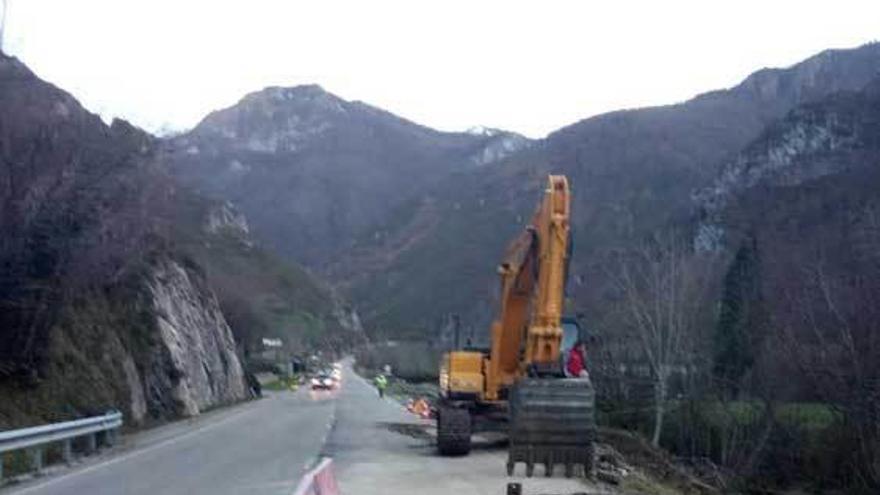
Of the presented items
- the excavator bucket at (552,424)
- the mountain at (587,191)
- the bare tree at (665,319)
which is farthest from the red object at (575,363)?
the mountain at (587,191)

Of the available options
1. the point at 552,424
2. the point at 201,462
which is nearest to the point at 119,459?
the point at 201,462

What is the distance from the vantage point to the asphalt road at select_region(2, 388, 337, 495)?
20.0 meters

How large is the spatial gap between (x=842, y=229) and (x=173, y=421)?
35.5 metres

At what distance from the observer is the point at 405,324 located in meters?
147

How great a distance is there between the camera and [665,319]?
55188 mm

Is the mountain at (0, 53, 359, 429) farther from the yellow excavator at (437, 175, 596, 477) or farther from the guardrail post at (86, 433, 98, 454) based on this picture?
the yellow excavator at (437, 175, 596, 477)

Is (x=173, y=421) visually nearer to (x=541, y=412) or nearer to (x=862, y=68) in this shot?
(x=541, y=412)

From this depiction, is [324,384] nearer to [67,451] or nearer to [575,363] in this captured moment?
[67,451]

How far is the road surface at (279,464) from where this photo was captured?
20.3 metres

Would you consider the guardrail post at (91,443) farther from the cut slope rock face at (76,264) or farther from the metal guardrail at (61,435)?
the cut slope rock face at (76,264)

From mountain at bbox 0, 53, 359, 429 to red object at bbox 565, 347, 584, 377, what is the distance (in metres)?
11.9

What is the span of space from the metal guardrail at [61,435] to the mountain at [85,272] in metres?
1.50

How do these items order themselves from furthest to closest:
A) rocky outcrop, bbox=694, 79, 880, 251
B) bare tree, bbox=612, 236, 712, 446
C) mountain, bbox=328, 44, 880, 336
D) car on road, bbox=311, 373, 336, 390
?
mountain, bbox=328, 44, 880, 336 < rocky outcrop, bbox=694, 79, 880, 251 < car on road, bbox=311, 373, 336, 390 < bare tree, bbox=612, 236, 712, 446

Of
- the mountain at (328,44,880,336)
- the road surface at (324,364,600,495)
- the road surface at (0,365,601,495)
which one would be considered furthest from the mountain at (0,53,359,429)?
the mountain at (328,44,880,336)
